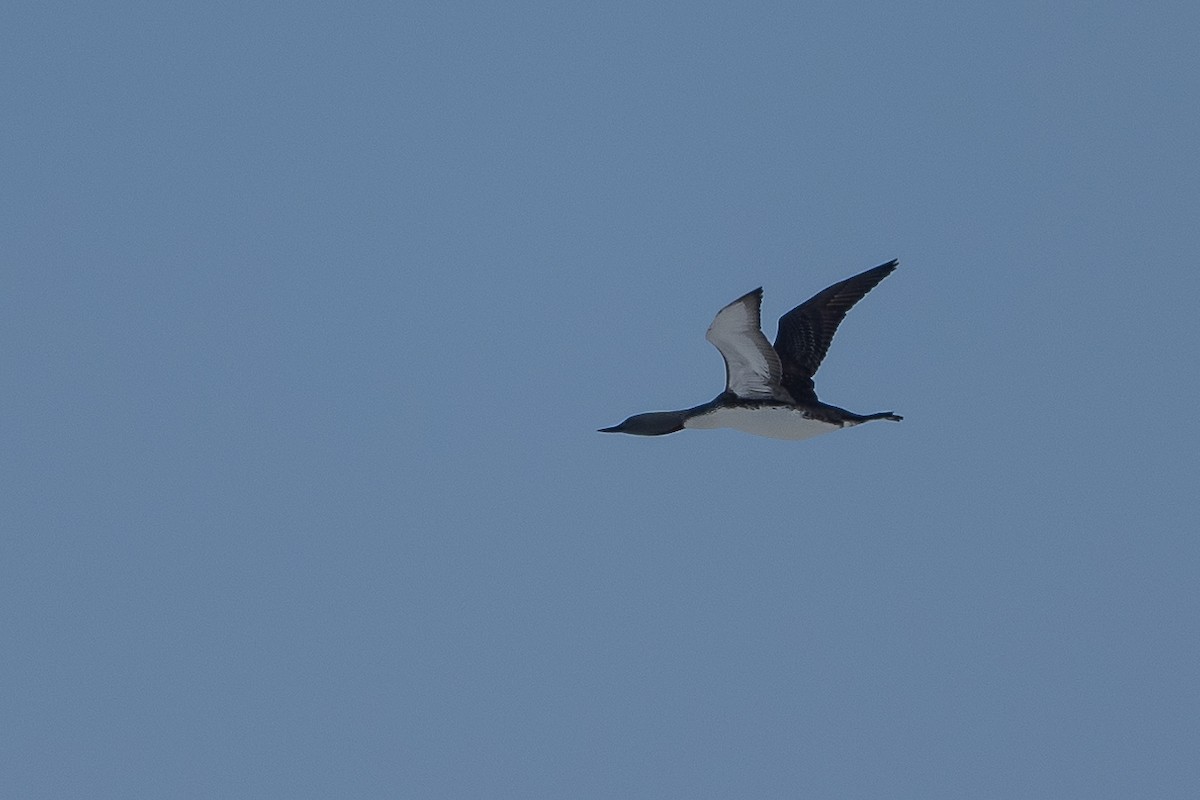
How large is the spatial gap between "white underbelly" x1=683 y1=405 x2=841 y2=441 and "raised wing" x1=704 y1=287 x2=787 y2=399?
9.9 inches

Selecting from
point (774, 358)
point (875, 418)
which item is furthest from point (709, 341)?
point (875, 418)

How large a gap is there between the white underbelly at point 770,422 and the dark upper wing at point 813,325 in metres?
0.72

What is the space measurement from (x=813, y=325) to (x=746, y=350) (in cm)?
283

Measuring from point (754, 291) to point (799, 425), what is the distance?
330 cm

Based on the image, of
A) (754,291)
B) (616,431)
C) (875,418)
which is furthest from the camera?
(616,431)

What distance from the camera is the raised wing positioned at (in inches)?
1010

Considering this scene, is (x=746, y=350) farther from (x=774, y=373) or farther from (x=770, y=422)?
(x=770, y=422)

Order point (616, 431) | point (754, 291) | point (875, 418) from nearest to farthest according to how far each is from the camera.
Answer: point (754, 291)
point (875, 418)
point (616, 431)

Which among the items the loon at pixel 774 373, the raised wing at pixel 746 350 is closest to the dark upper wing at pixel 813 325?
the loon at pixel 774 373

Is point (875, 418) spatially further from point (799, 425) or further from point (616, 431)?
point (616, 431)

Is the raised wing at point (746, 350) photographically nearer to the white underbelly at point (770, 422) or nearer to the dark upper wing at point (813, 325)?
the white underbelly at point (770, 422)

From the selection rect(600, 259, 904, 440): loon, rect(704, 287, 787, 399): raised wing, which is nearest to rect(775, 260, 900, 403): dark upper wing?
rect(600, 259, 904, 440): loon

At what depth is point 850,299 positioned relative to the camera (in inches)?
1158

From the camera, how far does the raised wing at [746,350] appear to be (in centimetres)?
2566
